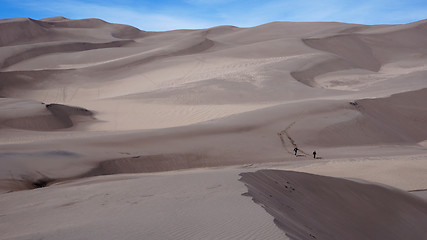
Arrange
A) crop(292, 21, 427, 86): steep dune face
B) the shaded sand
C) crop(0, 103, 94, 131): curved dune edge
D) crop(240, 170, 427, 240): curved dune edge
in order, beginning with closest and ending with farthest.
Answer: the shaded sand < crop(240, 170, 427, 240): curved dune edge < crop(0, 103, 94, 131): curved dune edge < crop(292, 21, 427, 86): steep dune face

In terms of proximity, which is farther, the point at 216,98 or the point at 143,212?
the point at 216,98

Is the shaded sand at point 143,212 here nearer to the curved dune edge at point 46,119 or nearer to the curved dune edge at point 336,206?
the curved dune edge at point 336,206

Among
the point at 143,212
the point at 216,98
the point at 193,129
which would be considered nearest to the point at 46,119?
the point at 193,129

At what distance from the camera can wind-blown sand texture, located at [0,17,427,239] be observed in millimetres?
6594

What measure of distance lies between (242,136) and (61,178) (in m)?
7.81

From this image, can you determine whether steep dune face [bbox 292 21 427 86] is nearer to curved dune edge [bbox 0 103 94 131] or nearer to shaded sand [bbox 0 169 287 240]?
curved dune edge [bbox 0 103 94 131]

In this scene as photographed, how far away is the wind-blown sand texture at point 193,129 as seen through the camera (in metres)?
6.59

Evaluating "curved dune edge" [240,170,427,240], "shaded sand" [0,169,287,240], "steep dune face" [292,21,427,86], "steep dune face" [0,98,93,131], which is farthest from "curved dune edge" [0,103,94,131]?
"steep dune face" [292,21,427,86]

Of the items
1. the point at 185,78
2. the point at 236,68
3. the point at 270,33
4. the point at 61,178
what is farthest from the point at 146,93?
the point at 270,33

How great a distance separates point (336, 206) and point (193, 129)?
386 inches

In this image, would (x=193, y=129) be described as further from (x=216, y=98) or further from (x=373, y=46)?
(x=373, y=46)

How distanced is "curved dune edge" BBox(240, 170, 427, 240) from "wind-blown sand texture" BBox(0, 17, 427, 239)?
0.99 ft

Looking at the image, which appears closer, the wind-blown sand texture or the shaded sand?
the shaded sand

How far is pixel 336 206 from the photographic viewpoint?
29.0 feet
